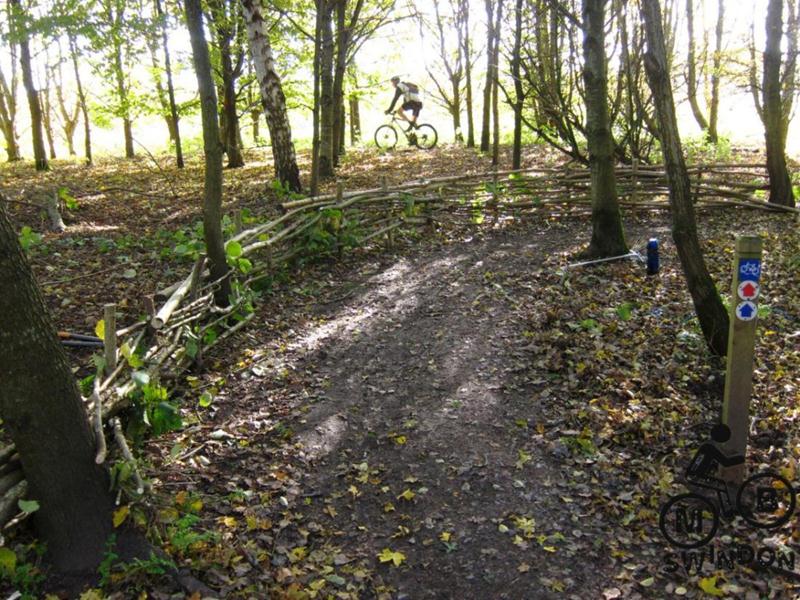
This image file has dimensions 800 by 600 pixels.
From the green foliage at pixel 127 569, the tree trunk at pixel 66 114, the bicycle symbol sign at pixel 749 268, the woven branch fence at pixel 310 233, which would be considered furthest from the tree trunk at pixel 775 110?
the tree trunk at pixel 66 114

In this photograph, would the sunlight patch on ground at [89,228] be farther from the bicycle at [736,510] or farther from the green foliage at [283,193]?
the bicycle at [736,510]

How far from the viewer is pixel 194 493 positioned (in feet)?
11.3

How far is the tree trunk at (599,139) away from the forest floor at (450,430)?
44 centimetres

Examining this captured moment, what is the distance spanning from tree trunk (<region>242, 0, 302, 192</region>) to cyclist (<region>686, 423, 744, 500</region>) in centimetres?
787

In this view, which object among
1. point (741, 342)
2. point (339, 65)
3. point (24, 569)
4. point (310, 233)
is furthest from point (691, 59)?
Result: point (24, 569)

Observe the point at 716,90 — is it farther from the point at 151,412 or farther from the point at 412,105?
the point at 151,412

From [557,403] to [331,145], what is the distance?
9196mm

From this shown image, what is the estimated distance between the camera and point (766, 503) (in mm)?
3254

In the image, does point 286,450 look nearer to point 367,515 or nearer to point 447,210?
point 367,515

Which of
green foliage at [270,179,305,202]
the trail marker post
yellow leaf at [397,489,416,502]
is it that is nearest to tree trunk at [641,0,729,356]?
the trail marker post

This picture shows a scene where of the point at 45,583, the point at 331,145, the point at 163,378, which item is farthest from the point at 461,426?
the point at 331,145

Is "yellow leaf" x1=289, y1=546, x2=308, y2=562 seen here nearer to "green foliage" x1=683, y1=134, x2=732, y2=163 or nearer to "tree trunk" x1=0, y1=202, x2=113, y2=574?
"tree trunk" x1=0, y1=202, x2=113, y2=574

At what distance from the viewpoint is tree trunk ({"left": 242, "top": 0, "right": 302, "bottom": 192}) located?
9266 millimetres

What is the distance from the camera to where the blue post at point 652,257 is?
6629 mm
